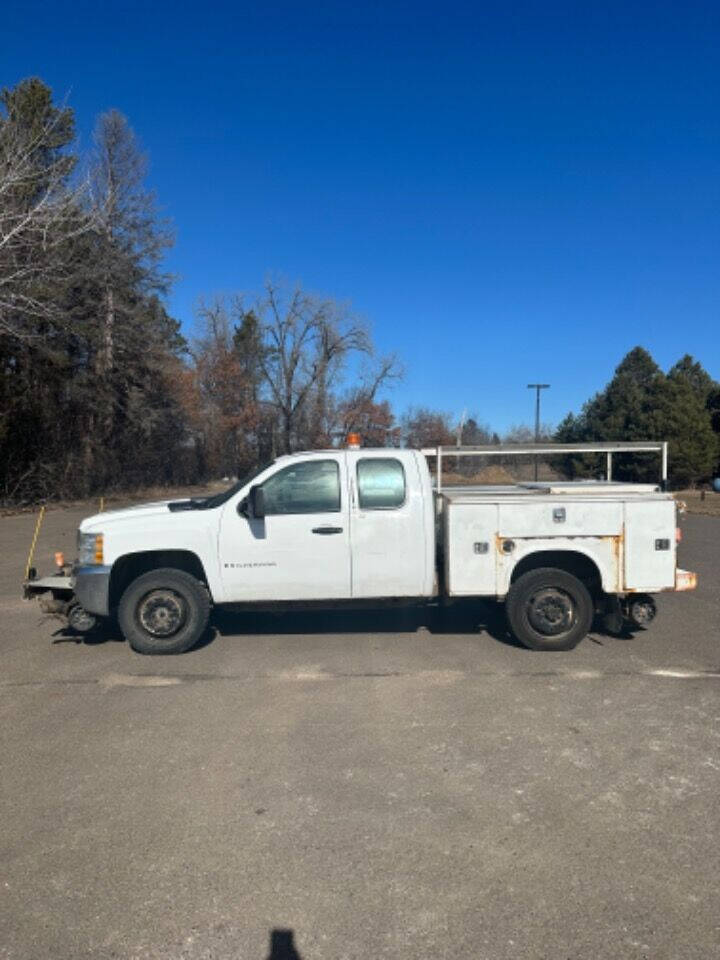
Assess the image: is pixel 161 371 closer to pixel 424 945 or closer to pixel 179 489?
pixel 179 489

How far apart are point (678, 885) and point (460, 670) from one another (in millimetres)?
3039

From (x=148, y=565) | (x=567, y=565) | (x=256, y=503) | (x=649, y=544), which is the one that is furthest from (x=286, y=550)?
(x=649, y=544)

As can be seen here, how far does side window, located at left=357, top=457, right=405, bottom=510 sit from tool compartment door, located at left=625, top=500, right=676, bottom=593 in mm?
2163

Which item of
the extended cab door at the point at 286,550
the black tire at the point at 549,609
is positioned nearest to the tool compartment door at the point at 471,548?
the black tire at the point at 549,609

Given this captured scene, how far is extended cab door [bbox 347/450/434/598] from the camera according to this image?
647 cm

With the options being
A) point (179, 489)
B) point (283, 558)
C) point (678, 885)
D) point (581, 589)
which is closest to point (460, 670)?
point (581, 589)

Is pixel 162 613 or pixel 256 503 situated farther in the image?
pixel 162 613

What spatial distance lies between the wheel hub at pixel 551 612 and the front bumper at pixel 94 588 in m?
4.00

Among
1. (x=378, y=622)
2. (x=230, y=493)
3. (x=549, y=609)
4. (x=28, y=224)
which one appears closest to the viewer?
(x=549, y=609)

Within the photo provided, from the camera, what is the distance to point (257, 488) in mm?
6387

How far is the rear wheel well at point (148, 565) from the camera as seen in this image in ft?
21.6

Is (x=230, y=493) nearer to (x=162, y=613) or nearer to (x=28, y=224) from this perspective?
(x=162, y=613)

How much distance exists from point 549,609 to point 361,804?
3.38 meters

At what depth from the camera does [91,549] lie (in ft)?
21.1
